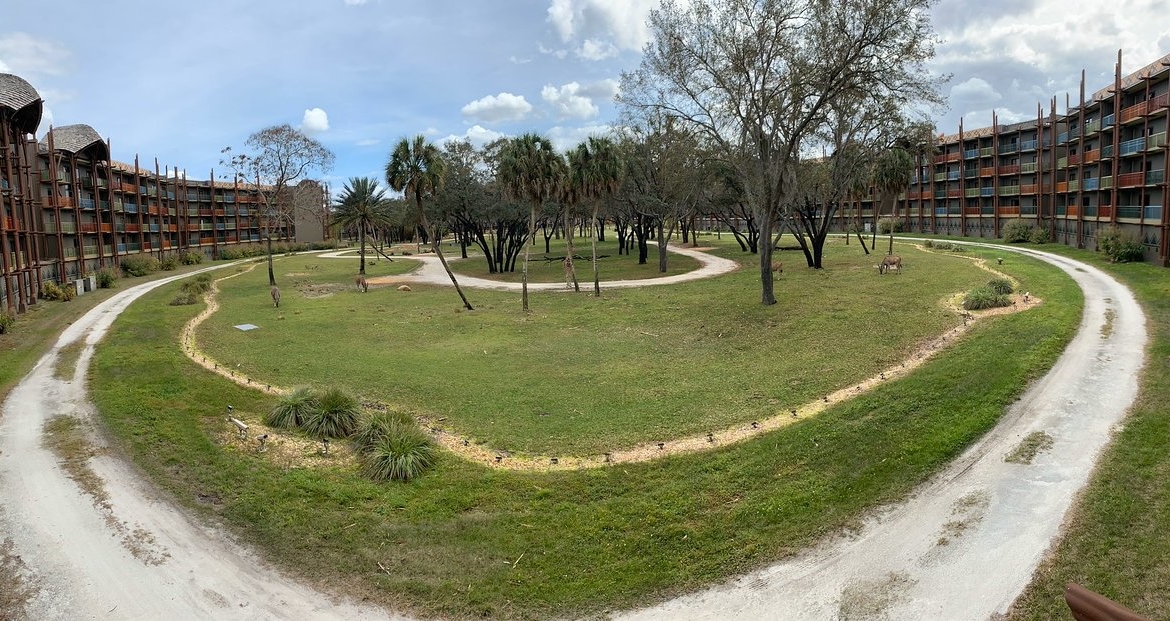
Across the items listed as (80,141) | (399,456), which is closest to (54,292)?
(80,141)

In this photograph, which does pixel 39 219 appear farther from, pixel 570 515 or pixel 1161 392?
pixel 1161 392

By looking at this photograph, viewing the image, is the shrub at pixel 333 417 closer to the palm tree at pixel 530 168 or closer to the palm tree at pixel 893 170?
the palm tree at pixel 530 168

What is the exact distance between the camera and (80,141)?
55906mm

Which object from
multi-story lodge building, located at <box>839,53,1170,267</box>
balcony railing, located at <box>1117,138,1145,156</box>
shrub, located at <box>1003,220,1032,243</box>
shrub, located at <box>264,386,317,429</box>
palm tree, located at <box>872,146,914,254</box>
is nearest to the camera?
shrub, located at <box>264,386,317,429</box>

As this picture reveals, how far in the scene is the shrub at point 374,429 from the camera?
13.5 metres

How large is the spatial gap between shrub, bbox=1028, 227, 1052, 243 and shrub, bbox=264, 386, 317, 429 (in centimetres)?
6158

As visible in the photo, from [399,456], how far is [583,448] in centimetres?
371

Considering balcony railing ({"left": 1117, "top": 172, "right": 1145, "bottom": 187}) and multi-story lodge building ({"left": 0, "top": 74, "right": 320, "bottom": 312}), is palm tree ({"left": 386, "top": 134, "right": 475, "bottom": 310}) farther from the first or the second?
balcony railing ({"left": 1117, "top": 172, "right": 1145, "bottom": 187})

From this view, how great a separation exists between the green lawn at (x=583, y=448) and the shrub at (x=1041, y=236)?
114 ft

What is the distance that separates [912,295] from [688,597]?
24.3m

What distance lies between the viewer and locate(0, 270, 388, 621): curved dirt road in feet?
27.3

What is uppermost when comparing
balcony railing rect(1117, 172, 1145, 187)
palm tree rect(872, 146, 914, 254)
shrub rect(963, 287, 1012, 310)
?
palm tree rect(872, 146, 914, 254)

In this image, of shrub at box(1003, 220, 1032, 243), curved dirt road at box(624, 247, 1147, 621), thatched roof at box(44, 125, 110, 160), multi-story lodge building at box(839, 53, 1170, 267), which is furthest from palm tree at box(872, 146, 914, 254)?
thatched roof at box(44, 125, 110, 160)

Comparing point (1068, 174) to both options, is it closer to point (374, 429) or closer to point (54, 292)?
point (374, 429)
